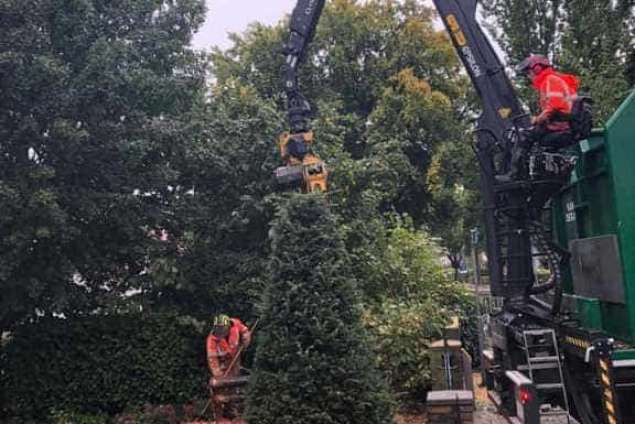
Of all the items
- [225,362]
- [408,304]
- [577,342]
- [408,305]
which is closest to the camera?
[577,342]

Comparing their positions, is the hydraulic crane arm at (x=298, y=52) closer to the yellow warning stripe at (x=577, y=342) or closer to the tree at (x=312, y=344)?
the tree at (x=312, y=344)

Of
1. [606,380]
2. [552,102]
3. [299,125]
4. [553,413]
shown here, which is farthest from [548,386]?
[299,125]

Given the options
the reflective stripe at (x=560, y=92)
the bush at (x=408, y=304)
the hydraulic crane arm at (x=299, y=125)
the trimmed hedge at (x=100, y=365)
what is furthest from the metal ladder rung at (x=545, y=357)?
the trimmed hedge at (x=100, y=365)

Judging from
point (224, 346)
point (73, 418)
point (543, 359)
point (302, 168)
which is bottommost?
point (73, 418)

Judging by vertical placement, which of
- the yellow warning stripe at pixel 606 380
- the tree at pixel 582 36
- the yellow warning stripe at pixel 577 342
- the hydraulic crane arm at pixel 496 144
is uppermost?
the tree at pixel 582 36

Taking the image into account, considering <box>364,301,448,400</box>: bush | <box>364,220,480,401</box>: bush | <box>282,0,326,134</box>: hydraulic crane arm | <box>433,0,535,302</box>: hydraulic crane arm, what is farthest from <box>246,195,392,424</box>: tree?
<box>282,0,326,134</box>: hydraulic crane arm

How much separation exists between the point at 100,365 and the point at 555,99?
7111 mm

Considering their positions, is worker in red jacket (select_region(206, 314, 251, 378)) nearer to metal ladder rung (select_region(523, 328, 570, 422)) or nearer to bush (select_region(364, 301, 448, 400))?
bush (select_region(364, 301, 448, 400))

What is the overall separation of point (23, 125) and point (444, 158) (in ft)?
49.1

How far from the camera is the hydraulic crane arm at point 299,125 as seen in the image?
831 centimetres

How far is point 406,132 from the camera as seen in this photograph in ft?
70.1

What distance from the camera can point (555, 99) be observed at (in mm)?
5641

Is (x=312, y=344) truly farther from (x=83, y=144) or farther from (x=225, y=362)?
(x=83, y=144)

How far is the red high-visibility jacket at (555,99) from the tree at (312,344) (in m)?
2.25
